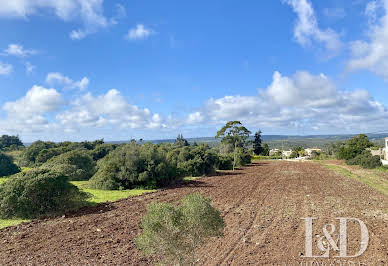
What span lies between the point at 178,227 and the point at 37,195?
8.77m

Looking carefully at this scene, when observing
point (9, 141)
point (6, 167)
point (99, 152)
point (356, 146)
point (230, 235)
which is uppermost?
point (9, 141)

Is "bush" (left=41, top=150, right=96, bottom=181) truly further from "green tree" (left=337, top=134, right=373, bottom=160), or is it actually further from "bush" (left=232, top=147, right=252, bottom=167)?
"green tree" (left=337, top=134, right=373, bottom=160)

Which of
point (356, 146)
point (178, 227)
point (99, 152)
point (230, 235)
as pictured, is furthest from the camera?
point (356, 146)

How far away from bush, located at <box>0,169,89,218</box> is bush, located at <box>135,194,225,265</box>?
26.5 feet

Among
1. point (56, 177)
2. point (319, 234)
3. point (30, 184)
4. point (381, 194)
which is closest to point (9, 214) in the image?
point (30, 184)

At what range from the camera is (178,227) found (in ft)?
12.3

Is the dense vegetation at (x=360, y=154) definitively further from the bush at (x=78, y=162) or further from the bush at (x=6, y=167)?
the bush at (x=6, y=167)

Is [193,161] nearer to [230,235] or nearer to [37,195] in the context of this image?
[37,195]

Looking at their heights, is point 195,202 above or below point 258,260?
above

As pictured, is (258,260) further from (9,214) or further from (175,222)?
(9,214)

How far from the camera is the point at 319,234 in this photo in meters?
7.24

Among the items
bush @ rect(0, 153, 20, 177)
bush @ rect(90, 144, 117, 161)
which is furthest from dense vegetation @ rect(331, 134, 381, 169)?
bush @ rect(0, 153, 20, 177)

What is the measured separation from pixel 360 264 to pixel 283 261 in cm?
158
